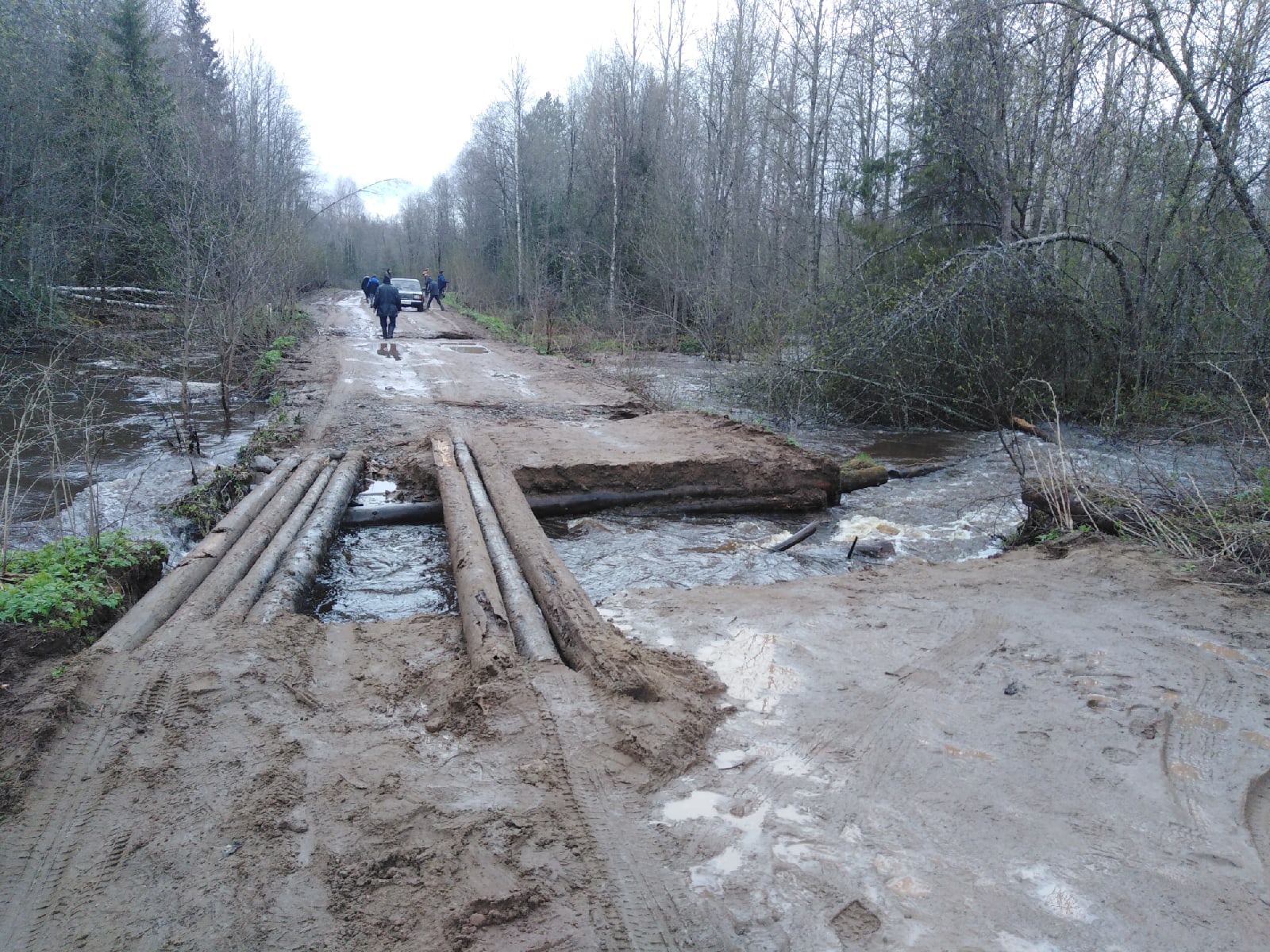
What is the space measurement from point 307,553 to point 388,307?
54.8ft

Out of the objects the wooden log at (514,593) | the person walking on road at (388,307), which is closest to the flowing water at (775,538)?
the wooden log at (514,593)

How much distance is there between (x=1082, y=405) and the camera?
42.2ft

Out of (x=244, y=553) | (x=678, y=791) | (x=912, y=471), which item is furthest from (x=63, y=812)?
(x=912, y=471)

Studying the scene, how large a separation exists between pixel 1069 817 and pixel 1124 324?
11349 millimetres

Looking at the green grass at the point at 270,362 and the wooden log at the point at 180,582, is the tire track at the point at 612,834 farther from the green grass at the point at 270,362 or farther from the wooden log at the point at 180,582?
the green grass at the point at 270,362

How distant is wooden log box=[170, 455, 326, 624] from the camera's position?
4613mm

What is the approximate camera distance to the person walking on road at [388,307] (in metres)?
21.2

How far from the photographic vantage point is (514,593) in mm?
4957

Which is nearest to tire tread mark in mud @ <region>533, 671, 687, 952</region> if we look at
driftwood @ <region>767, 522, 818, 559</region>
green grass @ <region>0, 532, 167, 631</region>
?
green grass @ <region>0, 532, 167, 631</region>

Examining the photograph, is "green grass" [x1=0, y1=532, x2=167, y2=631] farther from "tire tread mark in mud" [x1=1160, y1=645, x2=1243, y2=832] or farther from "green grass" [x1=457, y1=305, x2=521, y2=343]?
"green grass" [x1=457, y1=305, x2=521, y2=343]

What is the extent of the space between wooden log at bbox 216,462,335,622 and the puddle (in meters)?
0.39

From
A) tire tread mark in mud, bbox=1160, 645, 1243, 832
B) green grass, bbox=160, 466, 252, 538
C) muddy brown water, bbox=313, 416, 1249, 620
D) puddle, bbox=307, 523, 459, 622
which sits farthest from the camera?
green grass, bbox=160, 466, 252, 538

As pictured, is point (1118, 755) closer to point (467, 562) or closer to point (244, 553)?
point (467, 562)

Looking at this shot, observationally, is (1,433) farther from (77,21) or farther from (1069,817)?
(77,21)
